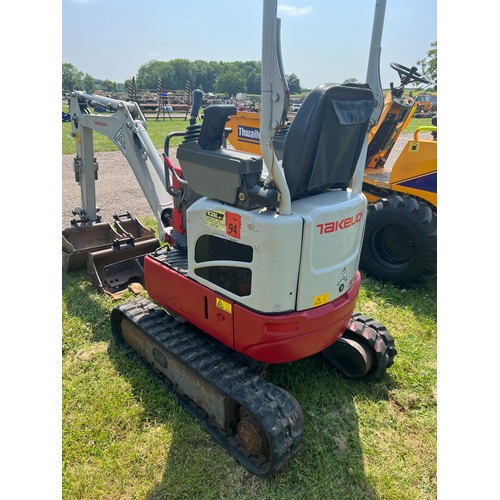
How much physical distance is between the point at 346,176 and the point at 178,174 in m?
1.71

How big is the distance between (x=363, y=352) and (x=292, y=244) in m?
1.36

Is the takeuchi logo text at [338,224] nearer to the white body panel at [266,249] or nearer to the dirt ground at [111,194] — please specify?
the white body panel at [266,249]

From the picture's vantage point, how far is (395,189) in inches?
217

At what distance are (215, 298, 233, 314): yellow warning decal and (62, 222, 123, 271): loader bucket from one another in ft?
8.86

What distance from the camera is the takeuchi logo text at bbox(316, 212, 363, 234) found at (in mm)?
2636

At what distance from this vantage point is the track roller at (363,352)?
11.2ft

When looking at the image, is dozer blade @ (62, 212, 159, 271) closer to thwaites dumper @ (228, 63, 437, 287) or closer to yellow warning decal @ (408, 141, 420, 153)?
thwaites dumper @ (228, 63, 437, 287)

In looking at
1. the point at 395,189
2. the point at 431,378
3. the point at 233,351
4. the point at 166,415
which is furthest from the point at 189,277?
the point at 395,189

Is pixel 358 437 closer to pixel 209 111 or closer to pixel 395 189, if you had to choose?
pixel 209 111

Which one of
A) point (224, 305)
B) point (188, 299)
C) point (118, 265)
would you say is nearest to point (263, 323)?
point (224, 305)

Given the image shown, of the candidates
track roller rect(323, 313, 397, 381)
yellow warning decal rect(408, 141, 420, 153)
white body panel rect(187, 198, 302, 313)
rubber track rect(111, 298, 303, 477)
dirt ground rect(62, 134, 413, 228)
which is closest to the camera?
white body panel rect(187, 198, 302, 313)

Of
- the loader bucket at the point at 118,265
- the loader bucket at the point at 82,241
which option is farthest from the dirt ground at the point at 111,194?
the loader bucket at the point at 118,265

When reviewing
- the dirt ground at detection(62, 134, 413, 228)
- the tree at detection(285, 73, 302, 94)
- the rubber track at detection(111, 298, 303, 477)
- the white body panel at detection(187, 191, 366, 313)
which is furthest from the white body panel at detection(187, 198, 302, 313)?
the dirt ground at detection(62, 134, 413, 228)

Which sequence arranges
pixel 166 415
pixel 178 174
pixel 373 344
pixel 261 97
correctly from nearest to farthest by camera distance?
pixel 261 97, pixel 166 415, pixel 373 344, pixel 178 174
